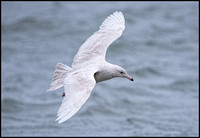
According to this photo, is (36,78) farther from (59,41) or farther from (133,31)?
(133,31)

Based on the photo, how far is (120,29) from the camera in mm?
7629

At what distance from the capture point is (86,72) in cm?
621

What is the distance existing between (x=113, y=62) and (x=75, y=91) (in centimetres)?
859

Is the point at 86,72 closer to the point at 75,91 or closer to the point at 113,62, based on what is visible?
the point at 75,91

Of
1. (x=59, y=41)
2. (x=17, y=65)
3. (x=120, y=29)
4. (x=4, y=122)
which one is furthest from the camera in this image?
(x=59, y=41)

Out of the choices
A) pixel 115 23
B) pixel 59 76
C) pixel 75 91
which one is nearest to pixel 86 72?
pixel 75 91

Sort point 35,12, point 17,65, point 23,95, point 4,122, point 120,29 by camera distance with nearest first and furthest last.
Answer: point 120,29
point 4,122
point 23,95
point 17,65
point 35,12

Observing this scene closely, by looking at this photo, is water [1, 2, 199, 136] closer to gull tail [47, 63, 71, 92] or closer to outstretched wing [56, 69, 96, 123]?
gull tail [47, 63, 71, 92]

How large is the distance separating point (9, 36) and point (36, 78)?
3.05m

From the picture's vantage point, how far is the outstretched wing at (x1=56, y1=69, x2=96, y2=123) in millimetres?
5191

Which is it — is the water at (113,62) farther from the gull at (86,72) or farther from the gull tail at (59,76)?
the gull tail at (59,76)

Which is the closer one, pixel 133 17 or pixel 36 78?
pixel 36 78

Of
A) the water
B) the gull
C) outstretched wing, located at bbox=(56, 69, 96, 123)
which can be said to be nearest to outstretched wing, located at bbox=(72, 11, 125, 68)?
the gull

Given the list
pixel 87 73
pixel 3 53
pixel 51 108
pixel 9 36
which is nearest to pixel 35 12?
pixel 9 36
